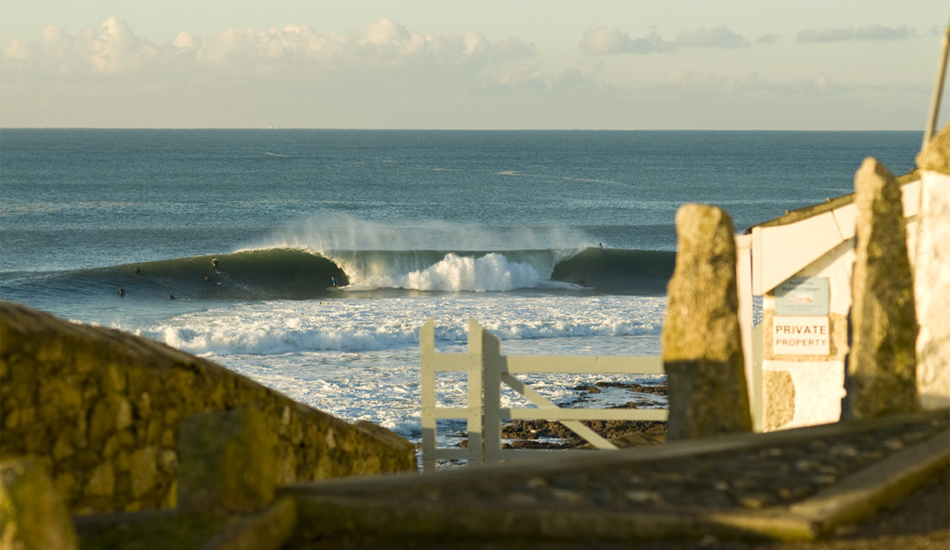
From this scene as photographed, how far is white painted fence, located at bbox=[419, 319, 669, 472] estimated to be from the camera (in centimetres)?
910

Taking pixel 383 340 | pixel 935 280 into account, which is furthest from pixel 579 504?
pixel 383 340

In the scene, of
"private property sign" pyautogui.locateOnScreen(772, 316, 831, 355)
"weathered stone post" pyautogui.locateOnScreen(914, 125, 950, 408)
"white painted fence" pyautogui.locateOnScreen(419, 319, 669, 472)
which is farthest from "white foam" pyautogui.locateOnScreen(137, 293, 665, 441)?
"weathered stone post" pyautogui.locateOnScreen(914, 125, 950, 408)

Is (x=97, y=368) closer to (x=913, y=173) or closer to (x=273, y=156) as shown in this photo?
(x=913, y=173)

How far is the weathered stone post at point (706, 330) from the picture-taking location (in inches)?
267

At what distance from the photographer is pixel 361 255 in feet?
147

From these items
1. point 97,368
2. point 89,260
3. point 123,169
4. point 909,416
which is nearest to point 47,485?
point 97,368

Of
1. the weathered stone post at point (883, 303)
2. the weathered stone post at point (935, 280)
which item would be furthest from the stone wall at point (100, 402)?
the weathered stone post at point (935, 280)

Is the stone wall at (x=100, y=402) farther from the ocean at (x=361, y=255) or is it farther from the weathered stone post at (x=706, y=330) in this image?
the ocean at (x=361, y=255)

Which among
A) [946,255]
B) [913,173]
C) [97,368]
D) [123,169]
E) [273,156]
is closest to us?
[97,368]

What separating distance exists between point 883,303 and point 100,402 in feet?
16.2

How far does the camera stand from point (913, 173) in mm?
9281

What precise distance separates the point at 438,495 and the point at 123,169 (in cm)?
10641

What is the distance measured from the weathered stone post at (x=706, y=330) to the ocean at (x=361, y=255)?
8.45 metres

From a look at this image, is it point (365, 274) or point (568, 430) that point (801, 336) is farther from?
point (365, 274)
